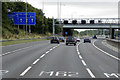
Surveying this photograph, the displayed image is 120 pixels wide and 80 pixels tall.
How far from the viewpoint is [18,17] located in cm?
5272

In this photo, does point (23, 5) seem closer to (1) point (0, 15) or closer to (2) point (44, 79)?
(1) point (0, 15)

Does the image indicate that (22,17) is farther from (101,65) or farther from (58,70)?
(58,70)

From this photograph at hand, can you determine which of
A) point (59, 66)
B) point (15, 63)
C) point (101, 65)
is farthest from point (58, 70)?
point (15, 63)

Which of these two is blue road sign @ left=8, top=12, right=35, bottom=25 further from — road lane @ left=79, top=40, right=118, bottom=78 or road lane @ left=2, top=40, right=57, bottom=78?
A: road lane @ left=79, top=40, right=118, bottom=78

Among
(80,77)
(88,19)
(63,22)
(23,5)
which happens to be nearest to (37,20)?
(23,5)

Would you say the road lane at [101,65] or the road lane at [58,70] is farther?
the road lane at [101,65]

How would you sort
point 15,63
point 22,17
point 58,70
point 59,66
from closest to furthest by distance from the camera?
point 58,70 → point 59,66 → point 15,63 → point 22,17

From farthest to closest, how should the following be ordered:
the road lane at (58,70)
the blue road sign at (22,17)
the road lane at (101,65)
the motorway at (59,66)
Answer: the blue road sign at (22,17) → the road lane at (101,65) → the motorway at (59,66) → the road lane at (58,70)

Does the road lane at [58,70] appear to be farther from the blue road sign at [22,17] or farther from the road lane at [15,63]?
the blue road sign at [22,17]

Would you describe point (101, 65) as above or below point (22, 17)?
below

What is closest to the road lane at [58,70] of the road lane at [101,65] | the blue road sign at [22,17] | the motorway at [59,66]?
the motorway at [59,66]

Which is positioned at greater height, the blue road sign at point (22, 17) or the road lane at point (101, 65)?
the blue road sign at point (22, 17)

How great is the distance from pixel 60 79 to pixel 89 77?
51.1 inches

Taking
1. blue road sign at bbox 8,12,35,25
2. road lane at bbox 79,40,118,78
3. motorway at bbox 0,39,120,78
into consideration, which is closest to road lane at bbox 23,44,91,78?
motorway at bbox 0,39,120,78
